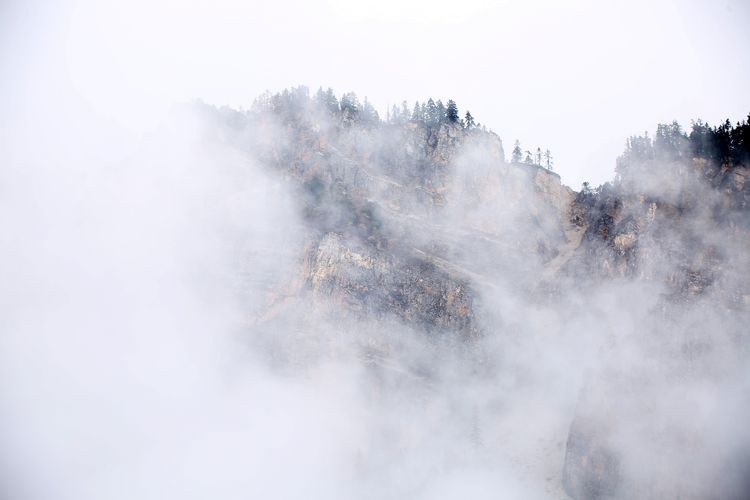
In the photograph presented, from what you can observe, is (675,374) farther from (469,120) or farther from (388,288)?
(469,120)

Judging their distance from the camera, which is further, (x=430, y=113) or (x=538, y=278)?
(x=430, y=113)

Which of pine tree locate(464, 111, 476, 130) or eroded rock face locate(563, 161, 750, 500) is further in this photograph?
pine tree locate(464, 111, 476, 130)

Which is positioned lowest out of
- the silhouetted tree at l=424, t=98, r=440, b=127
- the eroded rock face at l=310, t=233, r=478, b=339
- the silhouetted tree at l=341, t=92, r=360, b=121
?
the eroded rock face at l=310, t=233, r=478, b=339

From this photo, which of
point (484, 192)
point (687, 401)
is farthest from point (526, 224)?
point (687, 401)

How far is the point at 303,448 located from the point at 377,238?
24957 mm

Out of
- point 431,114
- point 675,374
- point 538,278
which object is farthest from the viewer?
point 431,114

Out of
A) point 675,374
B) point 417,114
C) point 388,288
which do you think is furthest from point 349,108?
point 675,374

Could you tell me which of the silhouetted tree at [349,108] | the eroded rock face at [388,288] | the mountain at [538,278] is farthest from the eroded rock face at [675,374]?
the silhouetted tree at [349,108]

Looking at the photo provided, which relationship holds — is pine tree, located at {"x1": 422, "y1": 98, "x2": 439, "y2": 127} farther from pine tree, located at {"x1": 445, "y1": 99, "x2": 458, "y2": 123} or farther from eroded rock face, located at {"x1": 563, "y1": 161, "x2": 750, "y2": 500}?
eroded rock face, located at {"x1": 563, "y1": 161, "x2": 750, "y2": 500}

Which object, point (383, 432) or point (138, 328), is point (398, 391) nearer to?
point (383, 432)

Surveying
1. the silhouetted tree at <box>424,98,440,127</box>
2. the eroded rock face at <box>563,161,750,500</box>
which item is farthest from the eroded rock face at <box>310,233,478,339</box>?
the silhouetted tree at <box>424,98,440,127</box>

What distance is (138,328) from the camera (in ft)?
228

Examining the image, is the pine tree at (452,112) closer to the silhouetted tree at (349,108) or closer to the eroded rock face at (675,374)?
the silhouetted tree at (349,108)

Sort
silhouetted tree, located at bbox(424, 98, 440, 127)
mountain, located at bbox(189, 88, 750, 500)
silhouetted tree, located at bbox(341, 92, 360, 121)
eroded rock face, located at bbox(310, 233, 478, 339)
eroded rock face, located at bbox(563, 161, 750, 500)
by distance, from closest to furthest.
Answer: eroded rock face, located at bbox(563, 161, 750, 500)
mountain, located at bbox(189, 88, 750, 500)
eroded rock face, located at bbox(310, 233, 478, 339)
silhouetted tree, located at bbox(341, 92, 360, 121)
silhouetted tree, located at bbox(424, 98, 440, 127)
